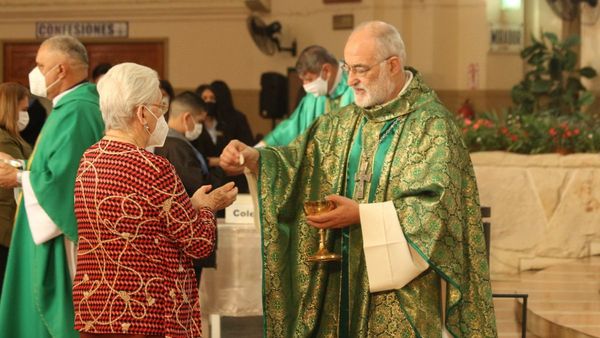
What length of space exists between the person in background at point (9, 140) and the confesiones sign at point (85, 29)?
858 cm

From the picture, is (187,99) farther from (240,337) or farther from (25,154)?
(240,337)

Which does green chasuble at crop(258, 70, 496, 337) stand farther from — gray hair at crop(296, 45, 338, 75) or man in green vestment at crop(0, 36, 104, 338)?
gray hair at crop(296, 45, 338, 75)

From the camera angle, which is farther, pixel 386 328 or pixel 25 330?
pixel 25 330

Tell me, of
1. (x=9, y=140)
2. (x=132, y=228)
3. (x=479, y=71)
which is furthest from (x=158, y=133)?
(x=479, y=71)

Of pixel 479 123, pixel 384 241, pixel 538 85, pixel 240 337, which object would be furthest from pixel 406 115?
pixel 538 85

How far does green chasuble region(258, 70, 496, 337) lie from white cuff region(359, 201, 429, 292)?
4 centimetres

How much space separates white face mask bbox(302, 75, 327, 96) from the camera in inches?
271

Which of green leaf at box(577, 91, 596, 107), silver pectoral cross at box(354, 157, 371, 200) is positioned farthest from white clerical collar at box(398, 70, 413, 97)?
green leaf at box(577, 91, 596, 107)

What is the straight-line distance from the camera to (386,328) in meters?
4.09

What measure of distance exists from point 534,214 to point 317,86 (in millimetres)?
2621

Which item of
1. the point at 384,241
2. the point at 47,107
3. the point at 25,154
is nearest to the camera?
the point at 384,241

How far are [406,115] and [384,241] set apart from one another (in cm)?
51

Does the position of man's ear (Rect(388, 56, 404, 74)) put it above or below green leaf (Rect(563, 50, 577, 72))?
below

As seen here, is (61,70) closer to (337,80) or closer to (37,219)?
(37,219)
